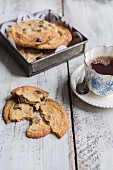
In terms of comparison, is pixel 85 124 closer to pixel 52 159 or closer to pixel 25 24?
pixel 52 159

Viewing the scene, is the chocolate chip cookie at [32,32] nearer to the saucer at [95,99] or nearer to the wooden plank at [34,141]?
the wooden plank at [34,141]

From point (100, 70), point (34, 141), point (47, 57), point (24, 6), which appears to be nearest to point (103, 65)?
point (100, 70)

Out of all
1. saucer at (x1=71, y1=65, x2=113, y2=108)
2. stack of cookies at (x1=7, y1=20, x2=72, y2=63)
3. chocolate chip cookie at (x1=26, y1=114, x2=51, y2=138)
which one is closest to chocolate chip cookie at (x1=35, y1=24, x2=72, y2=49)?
stack of cookies at (x1=7, y1=20, x2=72, y2=63)

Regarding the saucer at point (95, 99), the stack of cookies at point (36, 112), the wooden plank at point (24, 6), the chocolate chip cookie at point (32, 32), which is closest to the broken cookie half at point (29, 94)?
the stack of cookies at point (36, 112)

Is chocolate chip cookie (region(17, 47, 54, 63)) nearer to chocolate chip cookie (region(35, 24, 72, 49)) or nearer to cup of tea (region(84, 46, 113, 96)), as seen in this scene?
chocolate chip cookie (region(35, 24, 72, 49))

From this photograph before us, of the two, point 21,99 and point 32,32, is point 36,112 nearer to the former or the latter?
point 21,99
